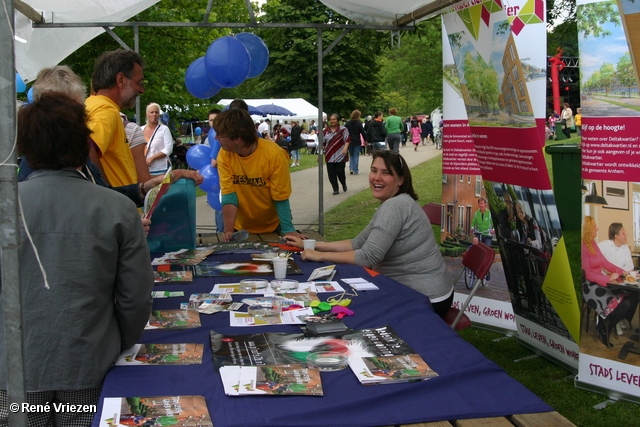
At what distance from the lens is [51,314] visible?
5.71 ft

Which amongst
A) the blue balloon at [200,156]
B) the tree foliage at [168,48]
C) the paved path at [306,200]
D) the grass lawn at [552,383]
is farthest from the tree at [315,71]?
the grass lawn at [552,383]

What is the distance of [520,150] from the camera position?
3305 mm

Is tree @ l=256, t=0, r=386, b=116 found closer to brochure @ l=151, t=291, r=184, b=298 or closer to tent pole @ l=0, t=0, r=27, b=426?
brochure @ l=151, t=291, r=184, b=298

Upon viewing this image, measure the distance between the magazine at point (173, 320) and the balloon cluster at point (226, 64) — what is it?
4.25 m

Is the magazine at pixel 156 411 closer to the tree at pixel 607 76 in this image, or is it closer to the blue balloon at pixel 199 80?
the tree at pixel 607 76

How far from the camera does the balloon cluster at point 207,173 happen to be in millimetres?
7137

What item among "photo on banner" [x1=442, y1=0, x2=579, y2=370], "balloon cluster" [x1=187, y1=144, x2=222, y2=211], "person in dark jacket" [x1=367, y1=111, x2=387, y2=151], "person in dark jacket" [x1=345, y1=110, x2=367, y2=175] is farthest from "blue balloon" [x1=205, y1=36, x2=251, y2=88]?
"person in dark jacket" [x1=367, y1=111, x2=387, y2=151]

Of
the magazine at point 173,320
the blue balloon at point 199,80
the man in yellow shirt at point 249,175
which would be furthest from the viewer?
the blue balloon at point 199,80

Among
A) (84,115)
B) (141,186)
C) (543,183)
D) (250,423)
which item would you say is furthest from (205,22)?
(250,423)

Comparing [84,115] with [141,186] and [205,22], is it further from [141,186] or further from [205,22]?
[205,22]

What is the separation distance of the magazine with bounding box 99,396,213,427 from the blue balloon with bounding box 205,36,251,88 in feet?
16.4

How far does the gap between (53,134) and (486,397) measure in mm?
1473

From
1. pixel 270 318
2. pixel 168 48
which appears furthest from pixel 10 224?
pixel 168 48

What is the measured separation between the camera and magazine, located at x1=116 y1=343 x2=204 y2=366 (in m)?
1.90
